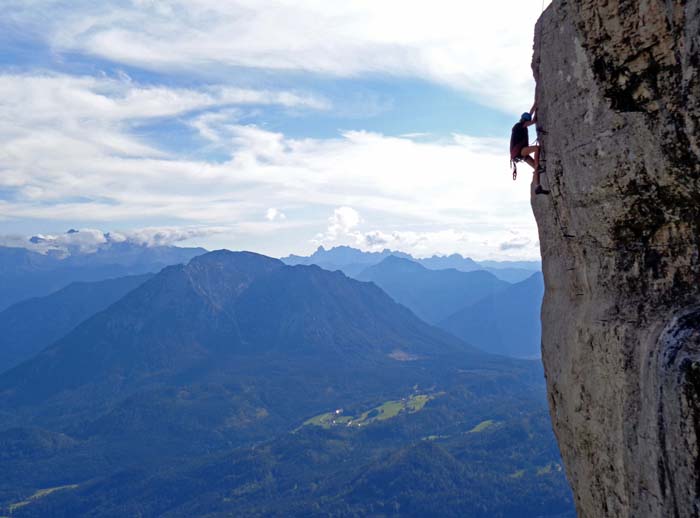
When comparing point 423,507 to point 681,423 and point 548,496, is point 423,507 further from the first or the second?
point 681,423

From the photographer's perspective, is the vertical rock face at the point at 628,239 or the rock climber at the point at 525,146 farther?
the rock climber at the point at 525,146

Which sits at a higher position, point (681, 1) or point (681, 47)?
point (681, 1)

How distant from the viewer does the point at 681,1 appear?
9.96m

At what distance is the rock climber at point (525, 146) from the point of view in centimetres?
1467

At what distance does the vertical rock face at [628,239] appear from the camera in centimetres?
999

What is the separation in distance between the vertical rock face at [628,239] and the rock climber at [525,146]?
641 mm

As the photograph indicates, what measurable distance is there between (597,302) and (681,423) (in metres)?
3.57

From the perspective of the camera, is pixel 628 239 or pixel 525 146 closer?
pixel 628 239

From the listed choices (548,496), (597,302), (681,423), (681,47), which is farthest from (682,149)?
(548,496)

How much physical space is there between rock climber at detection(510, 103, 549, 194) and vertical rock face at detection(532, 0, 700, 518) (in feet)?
2.10

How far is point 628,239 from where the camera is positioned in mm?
11891

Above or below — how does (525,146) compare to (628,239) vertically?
above

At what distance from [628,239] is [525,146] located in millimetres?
4188

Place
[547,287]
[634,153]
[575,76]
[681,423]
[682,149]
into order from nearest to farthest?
[681,423], [682,149], [634,153], [575,76], [547,287]
